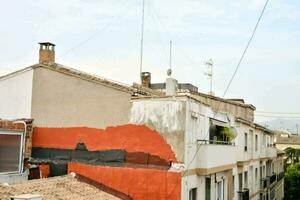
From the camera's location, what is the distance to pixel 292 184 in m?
53.8

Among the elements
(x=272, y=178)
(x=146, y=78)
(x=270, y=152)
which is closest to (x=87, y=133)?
(x=146, y=78)

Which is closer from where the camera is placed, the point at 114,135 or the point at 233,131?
the point at 114,135

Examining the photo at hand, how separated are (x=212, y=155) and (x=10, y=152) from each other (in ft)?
25.6

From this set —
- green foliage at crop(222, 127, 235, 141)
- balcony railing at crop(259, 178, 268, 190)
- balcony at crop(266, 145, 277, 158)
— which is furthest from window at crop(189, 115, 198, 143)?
balcony at crop(266, 145, 277, 158)

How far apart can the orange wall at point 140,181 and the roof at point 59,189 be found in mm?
447

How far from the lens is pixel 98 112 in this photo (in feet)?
53.2

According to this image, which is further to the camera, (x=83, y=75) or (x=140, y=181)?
(x=83, y=75)

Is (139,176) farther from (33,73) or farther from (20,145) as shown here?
(33,73)

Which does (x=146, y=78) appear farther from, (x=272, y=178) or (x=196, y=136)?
(x=272, y=178)

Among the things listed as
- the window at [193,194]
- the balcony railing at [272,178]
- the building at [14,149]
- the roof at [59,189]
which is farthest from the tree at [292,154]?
the roof at [59,189]

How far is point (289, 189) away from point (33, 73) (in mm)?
44482

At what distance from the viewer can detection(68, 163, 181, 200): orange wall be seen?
1422cm

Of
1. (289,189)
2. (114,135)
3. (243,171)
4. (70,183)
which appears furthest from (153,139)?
(289,189)

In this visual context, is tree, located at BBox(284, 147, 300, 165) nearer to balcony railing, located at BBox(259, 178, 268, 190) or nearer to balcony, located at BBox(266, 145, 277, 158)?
balcony, located at BBox(266, 145, 277, 158)
